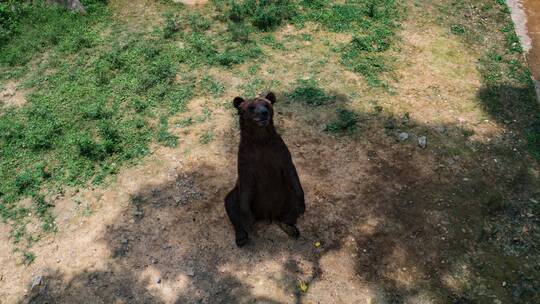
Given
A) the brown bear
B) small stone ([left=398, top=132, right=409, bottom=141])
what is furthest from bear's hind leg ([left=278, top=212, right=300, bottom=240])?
small stone ([left=398, top=132, right=409, bottom=141])

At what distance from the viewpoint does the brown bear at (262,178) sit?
5254 mm

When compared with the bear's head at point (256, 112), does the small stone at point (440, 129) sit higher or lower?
lower

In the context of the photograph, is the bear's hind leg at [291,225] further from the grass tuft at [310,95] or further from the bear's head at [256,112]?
the grass tuft at [310,95]

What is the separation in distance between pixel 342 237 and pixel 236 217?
1.45 metres

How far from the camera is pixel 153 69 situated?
9164 mm

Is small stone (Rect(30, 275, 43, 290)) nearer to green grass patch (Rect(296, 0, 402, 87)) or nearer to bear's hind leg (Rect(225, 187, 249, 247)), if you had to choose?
bear's hind leg (Rect(225, 187, 249, 247))

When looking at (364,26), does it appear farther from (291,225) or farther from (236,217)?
(236,217)

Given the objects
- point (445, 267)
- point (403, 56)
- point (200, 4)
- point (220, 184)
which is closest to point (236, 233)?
point (220, 184)

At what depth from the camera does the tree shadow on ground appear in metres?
5.54

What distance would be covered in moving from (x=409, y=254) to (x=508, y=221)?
1547 mm

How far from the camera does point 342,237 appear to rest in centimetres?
606

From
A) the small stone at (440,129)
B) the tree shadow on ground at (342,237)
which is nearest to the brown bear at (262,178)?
the tree shadow on ground at (342,237)

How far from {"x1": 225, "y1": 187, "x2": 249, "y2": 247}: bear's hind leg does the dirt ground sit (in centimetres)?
15

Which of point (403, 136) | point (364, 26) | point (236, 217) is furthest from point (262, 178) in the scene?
point (364, 26)
